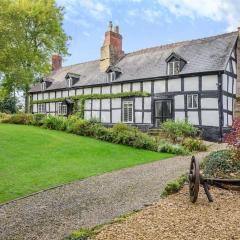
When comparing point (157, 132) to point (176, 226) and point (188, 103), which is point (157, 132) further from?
point (176, 226)

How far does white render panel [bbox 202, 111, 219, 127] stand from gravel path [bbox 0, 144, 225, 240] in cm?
1156

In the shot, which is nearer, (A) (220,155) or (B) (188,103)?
(A) (220,155)

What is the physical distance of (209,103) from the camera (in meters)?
24.0

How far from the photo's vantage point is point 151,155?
17.6m

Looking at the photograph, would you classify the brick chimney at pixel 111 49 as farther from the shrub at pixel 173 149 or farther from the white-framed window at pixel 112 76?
the shrub at pixel 173 149

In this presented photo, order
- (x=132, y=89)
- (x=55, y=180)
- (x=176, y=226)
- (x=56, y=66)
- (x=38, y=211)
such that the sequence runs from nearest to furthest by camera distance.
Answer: (x=176, y=226) → (x=38, y=211) → (x=55, y=180) → (x=132, y=89) → (x=56, y=66)

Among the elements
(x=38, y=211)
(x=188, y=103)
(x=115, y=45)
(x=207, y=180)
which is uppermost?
(x=115, y=45)

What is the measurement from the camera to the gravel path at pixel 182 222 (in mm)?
6188

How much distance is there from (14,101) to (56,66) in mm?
8204

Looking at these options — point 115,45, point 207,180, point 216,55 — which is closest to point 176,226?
point 207,180

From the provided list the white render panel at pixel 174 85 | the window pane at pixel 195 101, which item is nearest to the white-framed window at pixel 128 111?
the white render panel at pixel 174 85

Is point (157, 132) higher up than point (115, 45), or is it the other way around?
point (115, 45)

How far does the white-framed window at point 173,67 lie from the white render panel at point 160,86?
3.05 feet

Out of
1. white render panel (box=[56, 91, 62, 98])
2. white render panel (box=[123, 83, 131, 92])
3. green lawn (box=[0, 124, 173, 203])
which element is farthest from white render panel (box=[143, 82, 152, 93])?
white render panel (box=[56, 91, 62, 98])
